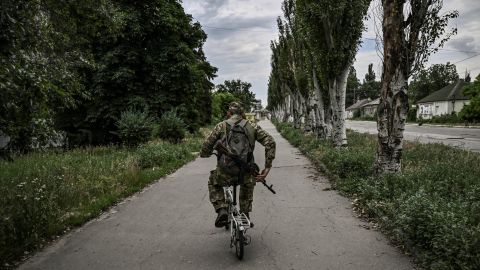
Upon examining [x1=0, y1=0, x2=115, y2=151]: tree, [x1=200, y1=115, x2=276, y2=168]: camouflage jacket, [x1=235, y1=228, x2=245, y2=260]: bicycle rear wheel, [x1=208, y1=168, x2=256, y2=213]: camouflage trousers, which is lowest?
[x1=235, y1=228, x2=245, y2=260]: bicycle rear wheel

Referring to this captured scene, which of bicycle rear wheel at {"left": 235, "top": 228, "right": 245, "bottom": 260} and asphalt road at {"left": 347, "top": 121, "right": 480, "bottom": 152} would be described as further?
asphalt road at {"left": 347, "top": 121, "right": 480, "bottom": 152}

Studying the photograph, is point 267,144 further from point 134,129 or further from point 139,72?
point 139,72

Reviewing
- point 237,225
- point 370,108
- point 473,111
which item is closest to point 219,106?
point 370,108

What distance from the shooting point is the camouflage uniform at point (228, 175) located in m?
5.63

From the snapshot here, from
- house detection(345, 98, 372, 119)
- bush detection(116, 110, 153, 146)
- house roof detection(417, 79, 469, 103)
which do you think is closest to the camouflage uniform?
bush detection(116, 110, 153, 146)

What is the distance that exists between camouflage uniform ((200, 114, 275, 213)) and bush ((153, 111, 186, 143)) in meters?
18.2

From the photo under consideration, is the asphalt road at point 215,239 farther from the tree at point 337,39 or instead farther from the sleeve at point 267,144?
the tree at point 337,39

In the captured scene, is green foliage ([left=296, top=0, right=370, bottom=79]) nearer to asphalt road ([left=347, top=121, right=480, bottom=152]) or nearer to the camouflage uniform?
asphalt road ([left=347, top=121, right=480, bottom=152])

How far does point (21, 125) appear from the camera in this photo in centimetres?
571

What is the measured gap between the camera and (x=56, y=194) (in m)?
8.28

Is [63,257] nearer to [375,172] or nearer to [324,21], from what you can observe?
[375,172]

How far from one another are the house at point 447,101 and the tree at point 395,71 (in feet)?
202

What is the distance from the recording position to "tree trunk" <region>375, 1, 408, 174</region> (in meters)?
9.27

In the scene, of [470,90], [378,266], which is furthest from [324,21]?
[470,90]
